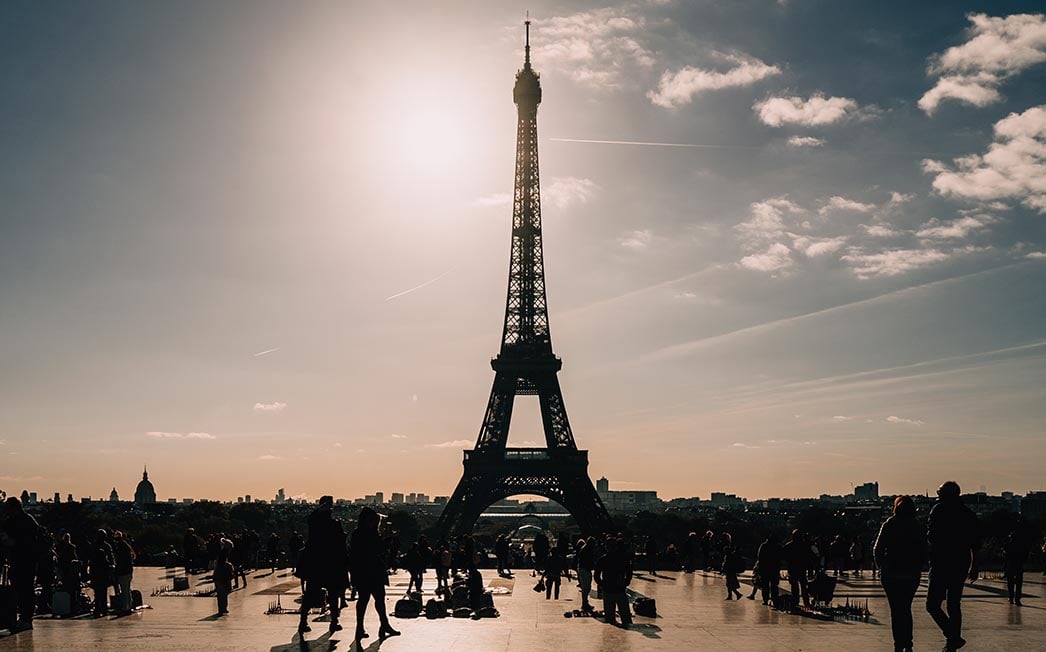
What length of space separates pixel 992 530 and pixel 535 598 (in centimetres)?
10153

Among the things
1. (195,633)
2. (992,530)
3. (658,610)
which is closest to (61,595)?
(195,633)

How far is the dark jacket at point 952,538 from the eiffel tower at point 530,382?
243 ft

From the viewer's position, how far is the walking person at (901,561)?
582 inches

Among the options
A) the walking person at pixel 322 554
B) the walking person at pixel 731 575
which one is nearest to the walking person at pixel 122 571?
the walking person at pixel 322 554

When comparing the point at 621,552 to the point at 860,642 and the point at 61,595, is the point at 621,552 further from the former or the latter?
the point at 61,595

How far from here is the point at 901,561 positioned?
582 inches

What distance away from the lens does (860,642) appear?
18.1 meters

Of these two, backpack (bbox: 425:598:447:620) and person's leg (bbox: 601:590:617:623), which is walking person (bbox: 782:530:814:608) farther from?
→ backpack (bbox: 425:598:447:620)

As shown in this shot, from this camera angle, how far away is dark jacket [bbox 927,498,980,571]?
49.6 feet

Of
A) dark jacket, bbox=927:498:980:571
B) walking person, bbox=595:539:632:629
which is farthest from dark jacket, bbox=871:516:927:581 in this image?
walking person, bbox=595:539:632:629

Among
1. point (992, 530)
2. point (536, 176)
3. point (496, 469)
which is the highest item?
point (536, 176)

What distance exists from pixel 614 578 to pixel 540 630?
1.72 m

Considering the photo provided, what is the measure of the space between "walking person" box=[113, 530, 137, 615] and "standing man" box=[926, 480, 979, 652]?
15730 mm

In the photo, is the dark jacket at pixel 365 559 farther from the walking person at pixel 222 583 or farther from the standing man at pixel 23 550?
the walking person at pixel 222 583
